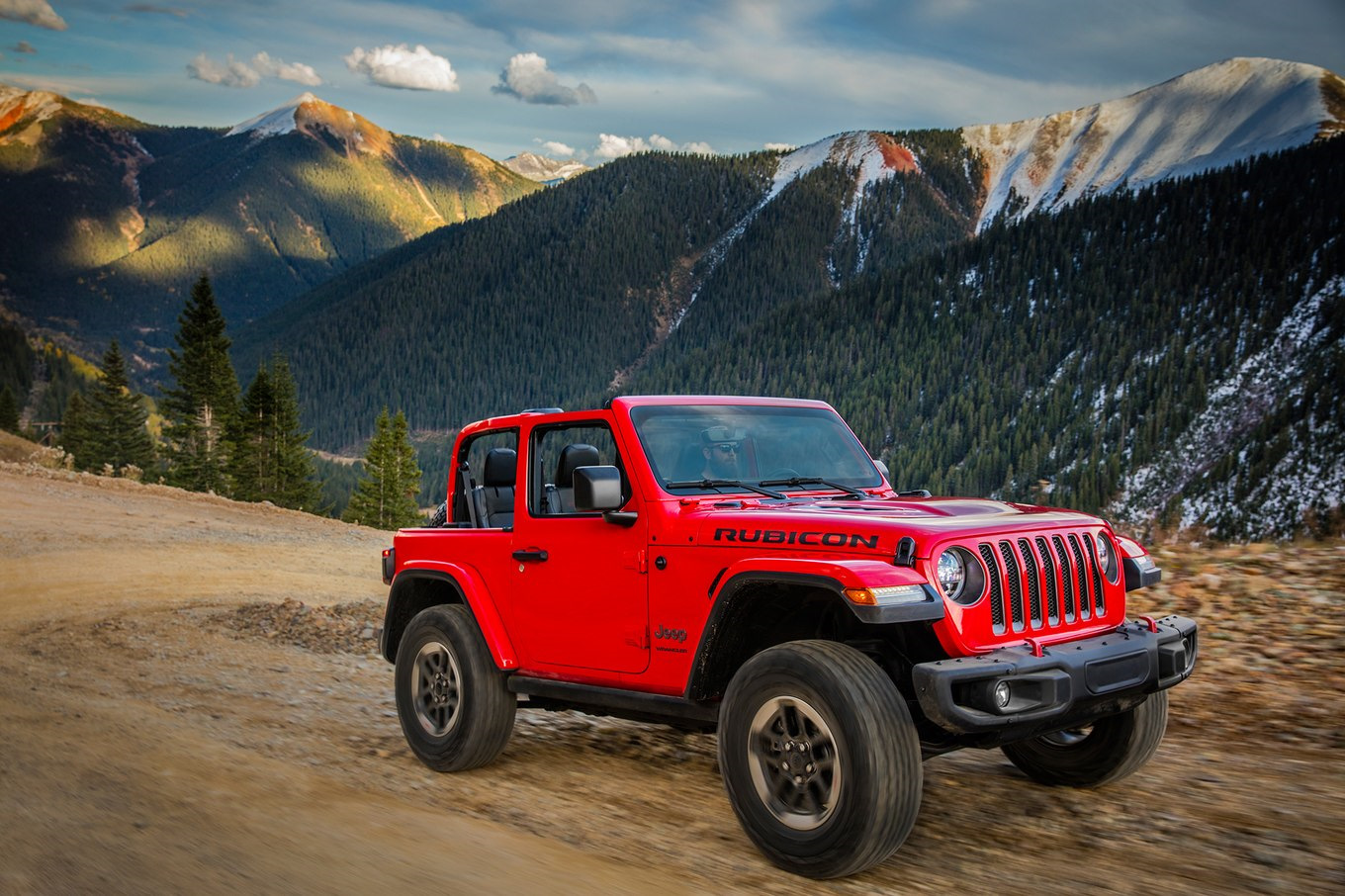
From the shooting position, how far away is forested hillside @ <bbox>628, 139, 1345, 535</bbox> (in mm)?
118750

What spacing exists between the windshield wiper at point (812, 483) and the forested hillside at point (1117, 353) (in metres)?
108

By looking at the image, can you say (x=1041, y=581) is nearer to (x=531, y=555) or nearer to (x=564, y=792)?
(x=531, y=555)

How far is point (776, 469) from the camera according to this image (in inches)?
231

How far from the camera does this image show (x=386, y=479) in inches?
2493

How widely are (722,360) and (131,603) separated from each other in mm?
184918

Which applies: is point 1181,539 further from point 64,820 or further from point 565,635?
point 64,820

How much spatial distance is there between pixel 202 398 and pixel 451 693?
213 ft

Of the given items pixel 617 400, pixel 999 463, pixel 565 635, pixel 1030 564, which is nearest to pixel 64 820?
pixel 565 635

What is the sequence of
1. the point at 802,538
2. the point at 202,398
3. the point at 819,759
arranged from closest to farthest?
the point at 819,759 < the point at 802,538 < the point at 202,398

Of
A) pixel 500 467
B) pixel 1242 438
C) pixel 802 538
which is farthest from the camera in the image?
pixel 1242 438

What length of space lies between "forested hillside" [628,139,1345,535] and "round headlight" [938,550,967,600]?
357ft

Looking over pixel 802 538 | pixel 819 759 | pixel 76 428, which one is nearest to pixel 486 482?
pixel 802 538

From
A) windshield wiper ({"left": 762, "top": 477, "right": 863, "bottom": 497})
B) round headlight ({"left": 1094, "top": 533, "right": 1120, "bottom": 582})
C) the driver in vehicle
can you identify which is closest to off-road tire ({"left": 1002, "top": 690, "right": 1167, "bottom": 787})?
round headlight ({"left": 1094, "top": 533, "right": 1120, "bottom": 582})

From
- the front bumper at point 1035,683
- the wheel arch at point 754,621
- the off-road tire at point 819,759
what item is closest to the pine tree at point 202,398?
the wheel arch at point 754,621
